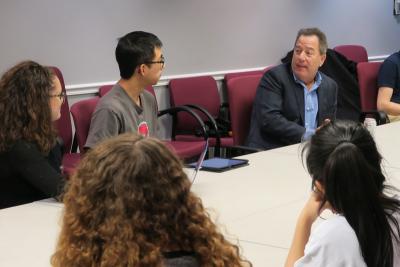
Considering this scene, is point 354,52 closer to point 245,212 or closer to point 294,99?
point 294,99

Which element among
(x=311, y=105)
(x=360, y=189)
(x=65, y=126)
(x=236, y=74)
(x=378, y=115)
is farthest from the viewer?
(x=236, y=74)

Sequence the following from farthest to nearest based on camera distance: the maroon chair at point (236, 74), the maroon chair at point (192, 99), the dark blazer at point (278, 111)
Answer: the maroon chair at point (236, 74) < the maroon chair at point (192, 99) < the dark blazer at point (278, 111)

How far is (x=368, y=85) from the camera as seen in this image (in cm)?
463

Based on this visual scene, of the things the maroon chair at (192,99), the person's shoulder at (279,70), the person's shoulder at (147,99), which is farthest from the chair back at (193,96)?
the person's shoulder at (147,99)

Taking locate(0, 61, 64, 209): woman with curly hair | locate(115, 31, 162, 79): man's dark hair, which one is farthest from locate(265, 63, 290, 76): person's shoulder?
locate(0, 61, 64, 209): woman with curly hair

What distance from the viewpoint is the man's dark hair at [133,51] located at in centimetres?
306

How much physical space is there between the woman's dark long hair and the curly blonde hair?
1320mm

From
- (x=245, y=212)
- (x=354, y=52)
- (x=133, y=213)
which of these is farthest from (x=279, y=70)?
(x=354, y=52)

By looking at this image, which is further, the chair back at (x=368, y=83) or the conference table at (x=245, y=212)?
the chair back at (x=368, y=83)

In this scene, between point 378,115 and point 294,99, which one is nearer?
point 294,99

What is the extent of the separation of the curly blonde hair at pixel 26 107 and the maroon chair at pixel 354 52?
427 centimetres

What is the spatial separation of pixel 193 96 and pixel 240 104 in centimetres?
131

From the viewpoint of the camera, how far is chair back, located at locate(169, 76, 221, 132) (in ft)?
15.6

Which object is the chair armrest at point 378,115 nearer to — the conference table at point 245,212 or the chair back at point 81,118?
the conference table at point 245,212
